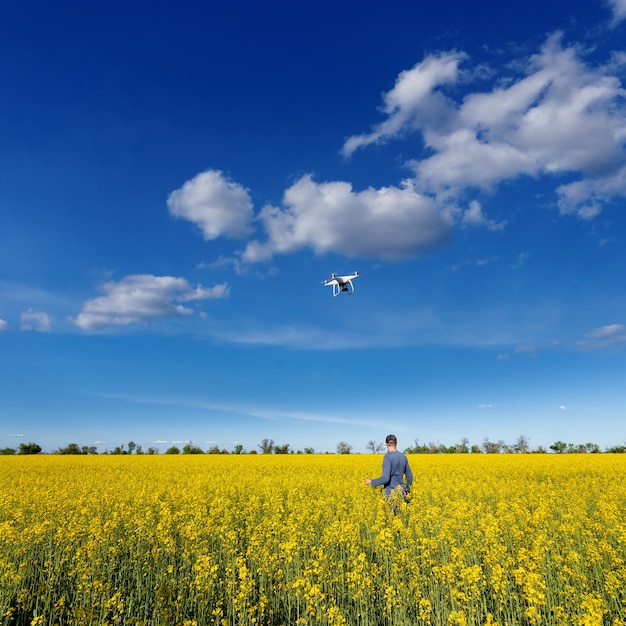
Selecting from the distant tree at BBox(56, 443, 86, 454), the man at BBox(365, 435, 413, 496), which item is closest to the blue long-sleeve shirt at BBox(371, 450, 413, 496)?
the man at BBox(365, 435, 413, 496)

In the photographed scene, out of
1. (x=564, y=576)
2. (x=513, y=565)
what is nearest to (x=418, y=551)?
(x=513, y=565)

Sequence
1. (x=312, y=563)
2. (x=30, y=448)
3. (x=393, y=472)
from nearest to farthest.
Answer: (x=312, y=563), (x=393, y=472), (x=30, y=448)

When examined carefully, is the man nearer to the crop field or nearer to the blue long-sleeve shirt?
the blue long-sleeve shirt

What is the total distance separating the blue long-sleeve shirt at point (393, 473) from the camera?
34.1 feet

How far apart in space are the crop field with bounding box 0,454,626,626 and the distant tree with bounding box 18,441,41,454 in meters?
58.2

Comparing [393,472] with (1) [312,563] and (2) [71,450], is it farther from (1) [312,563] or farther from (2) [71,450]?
(2) [71,450]

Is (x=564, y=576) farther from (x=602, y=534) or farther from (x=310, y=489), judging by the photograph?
(x=310, y=489)

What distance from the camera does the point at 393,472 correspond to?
10469mm

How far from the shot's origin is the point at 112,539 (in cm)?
924

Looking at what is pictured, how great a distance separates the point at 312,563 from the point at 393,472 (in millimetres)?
4424

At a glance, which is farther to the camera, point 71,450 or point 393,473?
point 71,450

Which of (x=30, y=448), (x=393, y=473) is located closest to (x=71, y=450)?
(x=30, y=448)

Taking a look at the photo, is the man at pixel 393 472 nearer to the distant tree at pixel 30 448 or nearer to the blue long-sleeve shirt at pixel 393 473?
the blue long-sleeve shirt at pixel 393 473

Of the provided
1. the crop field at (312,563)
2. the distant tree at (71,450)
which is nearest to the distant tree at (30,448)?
the distant tree at (71,450)
